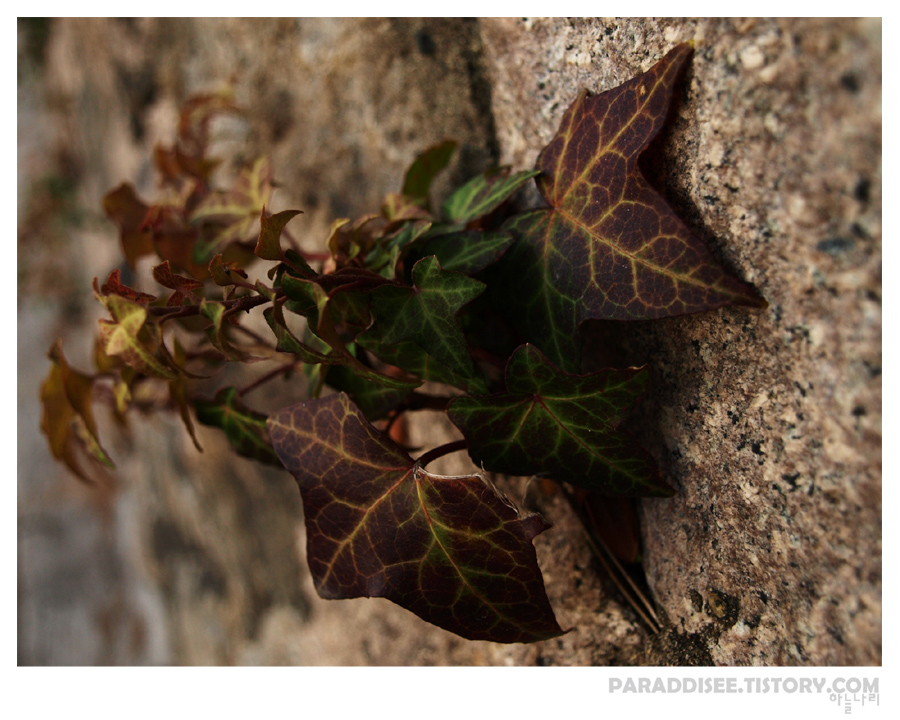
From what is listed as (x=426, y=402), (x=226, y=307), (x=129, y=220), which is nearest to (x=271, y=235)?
(x=226, y=307)

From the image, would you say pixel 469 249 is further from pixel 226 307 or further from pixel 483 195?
pixel 226 307

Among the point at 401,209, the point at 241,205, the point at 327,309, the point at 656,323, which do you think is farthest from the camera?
the point at 241,205

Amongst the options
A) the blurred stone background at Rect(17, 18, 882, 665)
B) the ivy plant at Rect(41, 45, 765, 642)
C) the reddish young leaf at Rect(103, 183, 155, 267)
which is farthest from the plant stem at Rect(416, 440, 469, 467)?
the reddish young leaf at Rect(103, 183, 155, 267)

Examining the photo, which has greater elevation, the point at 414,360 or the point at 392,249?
A: the point at 392,249

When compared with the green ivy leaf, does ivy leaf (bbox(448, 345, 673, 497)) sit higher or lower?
lower

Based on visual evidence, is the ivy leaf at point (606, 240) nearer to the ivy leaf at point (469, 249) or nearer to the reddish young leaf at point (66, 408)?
the ivy leaf at point (469, 249)

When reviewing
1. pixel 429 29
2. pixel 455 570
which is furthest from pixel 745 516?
pixel 429 29

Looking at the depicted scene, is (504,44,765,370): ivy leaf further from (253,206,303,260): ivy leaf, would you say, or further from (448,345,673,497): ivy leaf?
(253,206,303,260): ivy leaf
